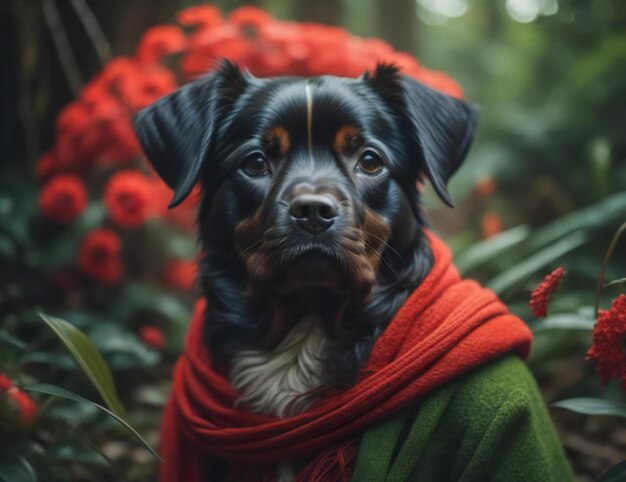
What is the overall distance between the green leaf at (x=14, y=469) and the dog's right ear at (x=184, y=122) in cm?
94

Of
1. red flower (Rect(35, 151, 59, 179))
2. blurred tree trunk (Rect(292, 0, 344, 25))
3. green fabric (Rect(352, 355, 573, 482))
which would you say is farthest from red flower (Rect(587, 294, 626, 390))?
blurred tree trunk (Rect(292, 0, 344, 25))

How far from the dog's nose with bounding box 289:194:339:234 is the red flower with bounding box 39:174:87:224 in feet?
6.69

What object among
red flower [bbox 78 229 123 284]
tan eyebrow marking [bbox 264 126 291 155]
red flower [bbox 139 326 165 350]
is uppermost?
tan eyebrow marking [bbox 264 126 291 155]

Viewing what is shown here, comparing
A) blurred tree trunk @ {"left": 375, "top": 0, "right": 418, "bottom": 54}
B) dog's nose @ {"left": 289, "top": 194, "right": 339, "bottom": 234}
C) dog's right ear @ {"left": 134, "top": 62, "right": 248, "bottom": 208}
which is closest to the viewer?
dog's nose @ {"left": 289, "top": 194, "right": 339, "bottom": 234}

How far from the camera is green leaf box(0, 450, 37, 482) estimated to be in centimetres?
185

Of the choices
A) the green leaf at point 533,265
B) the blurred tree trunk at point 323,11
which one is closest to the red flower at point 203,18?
the blurred tree trunk at point 323,11

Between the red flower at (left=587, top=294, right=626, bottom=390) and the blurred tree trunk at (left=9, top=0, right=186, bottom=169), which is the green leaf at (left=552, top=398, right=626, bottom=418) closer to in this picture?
the red flower at (left=587, top=294, right=626, bottom=390)

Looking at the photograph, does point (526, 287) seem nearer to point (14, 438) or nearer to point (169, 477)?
point (169, 477)

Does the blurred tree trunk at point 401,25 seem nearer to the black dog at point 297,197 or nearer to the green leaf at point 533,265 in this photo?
the green leaf at point 533,265

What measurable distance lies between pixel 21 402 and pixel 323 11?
336 cm

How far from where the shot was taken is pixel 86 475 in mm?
2670

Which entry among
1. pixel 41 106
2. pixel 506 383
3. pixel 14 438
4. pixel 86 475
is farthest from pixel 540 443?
pixel 41 106

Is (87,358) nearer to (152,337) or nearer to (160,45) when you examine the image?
(152,337)

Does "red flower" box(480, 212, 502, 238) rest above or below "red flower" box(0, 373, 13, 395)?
below
